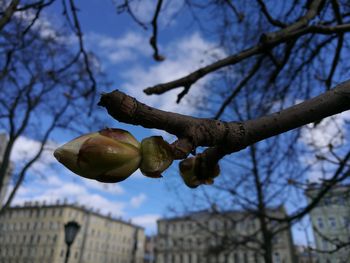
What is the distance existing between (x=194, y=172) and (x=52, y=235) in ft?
230

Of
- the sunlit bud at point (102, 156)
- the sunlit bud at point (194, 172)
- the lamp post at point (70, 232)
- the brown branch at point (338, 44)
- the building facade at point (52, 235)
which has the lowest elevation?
the sunlit bud at point (102, 156)

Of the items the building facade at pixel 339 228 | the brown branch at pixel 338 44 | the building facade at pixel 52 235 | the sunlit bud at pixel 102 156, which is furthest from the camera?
the building facade at pixel 52 235

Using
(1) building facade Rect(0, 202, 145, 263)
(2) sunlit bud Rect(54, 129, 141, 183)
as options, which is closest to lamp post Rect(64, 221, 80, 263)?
(2) sunlit bud Rect(54, 129, 141, 183)

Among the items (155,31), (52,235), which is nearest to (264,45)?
(155,31)

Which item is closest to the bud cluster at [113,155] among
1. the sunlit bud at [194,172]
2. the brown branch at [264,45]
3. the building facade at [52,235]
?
the sunlit bud at [194,172]

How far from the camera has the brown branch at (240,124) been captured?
0.64m

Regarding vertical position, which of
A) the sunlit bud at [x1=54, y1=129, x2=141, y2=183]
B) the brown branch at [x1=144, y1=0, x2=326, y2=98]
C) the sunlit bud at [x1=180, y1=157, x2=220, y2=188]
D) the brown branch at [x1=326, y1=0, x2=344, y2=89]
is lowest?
the sunlit bud at [x1=54, y1=129, x2=141, y2=183]

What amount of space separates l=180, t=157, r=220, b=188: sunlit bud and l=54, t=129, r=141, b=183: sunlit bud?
0.59 ft

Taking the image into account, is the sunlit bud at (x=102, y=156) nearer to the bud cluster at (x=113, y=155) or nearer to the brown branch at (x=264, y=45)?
the bud cluster at (x=113, y=155)

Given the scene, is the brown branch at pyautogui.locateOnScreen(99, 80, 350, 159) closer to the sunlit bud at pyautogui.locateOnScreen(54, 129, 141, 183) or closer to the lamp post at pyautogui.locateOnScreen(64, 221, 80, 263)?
the sunlit bud at pyautogui.locateOnScreen(54, 129, 141, 183)

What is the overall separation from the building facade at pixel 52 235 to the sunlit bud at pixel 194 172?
6076 centimetres

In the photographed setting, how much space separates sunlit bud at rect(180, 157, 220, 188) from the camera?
0.82 meters

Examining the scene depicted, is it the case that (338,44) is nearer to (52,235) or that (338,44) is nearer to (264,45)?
(264,45)

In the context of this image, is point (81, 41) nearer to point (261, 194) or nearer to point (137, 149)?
point (137, 149)
